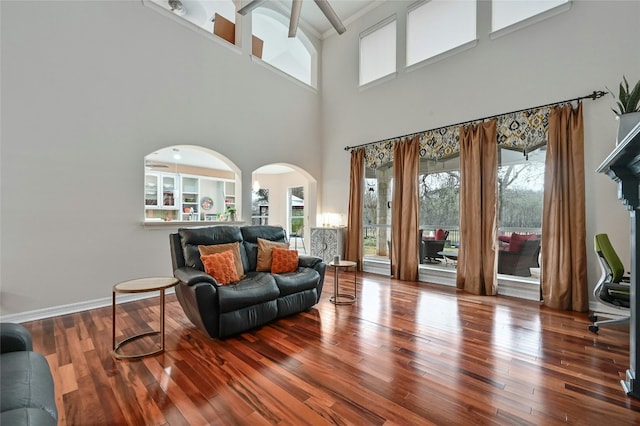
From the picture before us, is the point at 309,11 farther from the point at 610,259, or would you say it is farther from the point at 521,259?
the point at 610,259

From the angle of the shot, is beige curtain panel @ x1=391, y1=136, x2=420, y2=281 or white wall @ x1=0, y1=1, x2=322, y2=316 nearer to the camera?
white wall @ x1=0, y1=1, x2=322, y2=316

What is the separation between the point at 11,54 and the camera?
2.94m

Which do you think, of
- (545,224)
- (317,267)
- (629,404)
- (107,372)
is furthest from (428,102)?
(107,372)

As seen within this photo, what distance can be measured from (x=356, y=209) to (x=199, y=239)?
10.8 feet

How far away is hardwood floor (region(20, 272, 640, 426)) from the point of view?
5.24ft

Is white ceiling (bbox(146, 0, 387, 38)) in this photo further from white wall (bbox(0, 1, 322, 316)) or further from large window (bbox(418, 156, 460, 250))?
large window (bbox(418, 156, 460, 250))

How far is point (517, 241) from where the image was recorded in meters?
4.05

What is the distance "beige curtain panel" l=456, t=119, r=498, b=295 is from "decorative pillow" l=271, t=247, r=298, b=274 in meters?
2.58

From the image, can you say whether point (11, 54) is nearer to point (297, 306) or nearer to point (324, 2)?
point (324, 2)

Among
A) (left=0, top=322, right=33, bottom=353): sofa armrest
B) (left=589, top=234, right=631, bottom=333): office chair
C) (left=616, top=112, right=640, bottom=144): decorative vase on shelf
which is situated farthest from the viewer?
(left=589, top=234, right=631, bottom=333): office chair

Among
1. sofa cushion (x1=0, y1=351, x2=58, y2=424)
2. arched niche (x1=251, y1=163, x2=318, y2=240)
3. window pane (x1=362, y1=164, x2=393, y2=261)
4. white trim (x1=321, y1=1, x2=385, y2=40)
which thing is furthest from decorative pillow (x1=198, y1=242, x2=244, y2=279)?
arched niche (x1=251, y1=163, x2=318, y2=240)

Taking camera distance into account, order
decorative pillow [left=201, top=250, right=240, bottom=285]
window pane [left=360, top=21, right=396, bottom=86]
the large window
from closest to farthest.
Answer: decorative pillow [left=201, top=250, right=240, bottom=285] → the large window → window pane [left=360, top=21, right=396, bottom=86]

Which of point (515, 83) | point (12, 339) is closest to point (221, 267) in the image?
point (12, 339)

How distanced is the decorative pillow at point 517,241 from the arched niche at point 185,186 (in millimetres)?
5997
